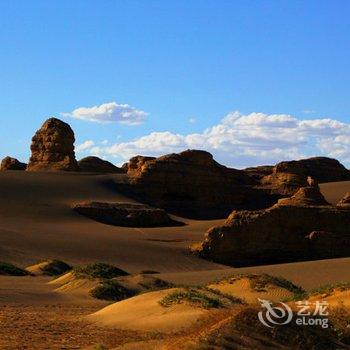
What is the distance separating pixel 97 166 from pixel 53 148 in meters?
15.7

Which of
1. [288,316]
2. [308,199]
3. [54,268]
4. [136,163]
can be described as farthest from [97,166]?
[288,316]

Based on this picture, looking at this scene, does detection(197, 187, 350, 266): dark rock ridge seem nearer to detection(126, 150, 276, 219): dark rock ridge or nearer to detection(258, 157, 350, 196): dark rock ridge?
detection(126, 150, 276, 219): dark rock ridge

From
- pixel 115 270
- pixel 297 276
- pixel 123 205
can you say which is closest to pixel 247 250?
pixel 297 276

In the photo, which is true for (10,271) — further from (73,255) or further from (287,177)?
(287,177)

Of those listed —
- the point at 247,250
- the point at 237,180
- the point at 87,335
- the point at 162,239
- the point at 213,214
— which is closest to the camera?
the point at 87,335

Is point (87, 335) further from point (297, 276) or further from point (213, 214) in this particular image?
point (213, 214)

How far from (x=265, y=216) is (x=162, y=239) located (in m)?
11.1

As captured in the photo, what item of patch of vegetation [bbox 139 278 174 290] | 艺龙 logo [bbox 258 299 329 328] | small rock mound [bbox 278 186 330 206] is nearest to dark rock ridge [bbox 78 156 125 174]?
small rock mound [bbox 278 186 330 206]

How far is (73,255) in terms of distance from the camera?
40438 mm

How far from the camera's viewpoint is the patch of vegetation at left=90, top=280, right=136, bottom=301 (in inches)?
873

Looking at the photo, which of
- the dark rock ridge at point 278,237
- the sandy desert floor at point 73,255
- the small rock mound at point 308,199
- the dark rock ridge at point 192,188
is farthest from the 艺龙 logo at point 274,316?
the dark rock ridge at point 192,188

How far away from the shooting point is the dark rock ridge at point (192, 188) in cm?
6725

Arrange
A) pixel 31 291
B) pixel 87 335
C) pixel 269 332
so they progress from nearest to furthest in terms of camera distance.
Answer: pixel 269 332 → pixel 87 335 → pixel 31 291

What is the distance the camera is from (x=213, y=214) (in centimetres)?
6625
